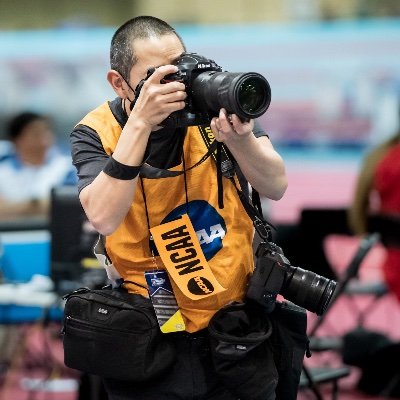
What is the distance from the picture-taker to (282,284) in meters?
2.25

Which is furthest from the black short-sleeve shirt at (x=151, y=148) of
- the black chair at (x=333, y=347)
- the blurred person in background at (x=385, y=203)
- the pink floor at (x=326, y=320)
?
the blurred person in background at (x=385, y=203)

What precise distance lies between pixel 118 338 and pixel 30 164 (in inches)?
163

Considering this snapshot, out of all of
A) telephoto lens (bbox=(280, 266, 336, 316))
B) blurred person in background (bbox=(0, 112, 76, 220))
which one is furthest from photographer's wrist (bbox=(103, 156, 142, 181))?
blurred person in background (bbox=(0, 112, 76, 220))

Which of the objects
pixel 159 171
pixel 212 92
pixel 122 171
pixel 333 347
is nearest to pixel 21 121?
pixel 333 347

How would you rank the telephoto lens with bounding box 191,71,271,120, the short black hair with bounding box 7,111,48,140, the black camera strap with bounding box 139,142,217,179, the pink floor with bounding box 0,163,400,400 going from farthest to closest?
the short black hair with bounding box 7,111,48,140 < the pink floor with bounding box 0,163,400,400 < the black camera strap with bounding box 139,142,217,179 < the telephoto lens with bounding box 191,71,271,120

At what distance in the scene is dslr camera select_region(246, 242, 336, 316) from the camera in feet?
7.25

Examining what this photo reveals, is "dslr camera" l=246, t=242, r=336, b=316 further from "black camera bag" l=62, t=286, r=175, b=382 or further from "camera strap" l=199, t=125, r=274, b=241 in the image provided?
"black camera bag" l=62, t=286, r=175, b=382

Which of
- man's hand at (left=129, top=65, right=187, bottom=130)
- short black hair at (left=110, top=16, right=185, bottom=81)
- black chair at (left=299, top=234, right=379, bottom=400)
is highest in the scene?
short black hair at (left=110, top=16, right=185, bottom=81)

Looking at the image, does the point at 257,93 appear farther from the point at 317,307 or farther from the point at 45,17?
the point at 45,17

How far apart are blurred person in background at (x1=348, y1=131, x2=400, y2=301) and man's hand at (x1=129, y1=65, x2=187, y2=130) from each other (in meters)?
3.15

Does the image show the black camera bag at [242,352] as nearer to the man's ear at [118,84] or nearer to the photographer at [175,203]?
the photographer at [175,203]

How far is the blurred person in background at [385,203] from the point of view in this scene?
512cm

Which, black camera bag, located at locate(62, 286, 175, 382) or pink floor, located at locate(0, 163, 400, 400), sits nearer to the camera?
black camera bag, located at locate(62, 286, 175, 382)

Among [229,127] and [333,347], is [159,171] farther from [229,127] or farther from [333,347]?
[333,347]
